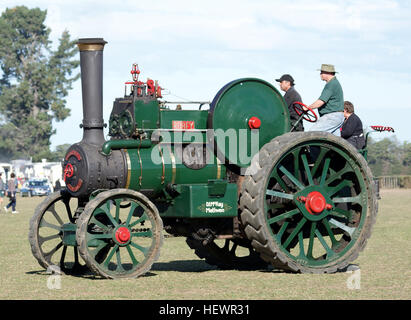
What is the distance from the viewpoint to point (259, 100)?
11.7m

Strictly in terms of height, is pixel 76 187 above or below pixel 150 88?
below

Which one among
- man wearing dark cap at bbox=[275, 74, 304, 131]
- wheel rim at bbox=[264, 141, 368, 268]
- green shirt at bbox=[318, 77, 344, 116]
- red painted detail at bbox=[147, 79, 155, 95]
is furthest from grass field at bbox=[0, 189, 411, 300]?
red painted detail at bbox=[147, 79, 155, 95]

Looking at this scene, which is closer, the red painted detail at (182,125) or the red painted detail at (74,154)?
the red painted detail at (74,154)

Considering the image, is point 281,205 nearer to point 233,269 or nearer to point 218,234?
point 218,234

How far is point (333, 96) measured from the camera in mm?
11875

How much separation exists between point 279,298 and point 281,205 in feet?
8.31

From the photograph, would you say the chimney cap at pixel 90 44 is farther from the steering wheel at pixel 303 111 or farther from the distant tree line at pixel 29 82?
the distant tree line at pixel 29 82

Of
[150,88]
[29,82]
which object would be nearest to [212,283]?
[150,88]

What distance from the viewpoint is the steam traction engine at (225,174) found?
1112 cm

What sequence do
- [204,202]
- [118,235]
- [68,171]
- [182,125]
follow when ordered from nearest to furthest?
[118,235] → [204,202] → [68,171] → [182,125]

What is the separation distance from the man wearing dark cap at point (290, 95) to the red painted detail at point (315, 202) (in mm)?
1346

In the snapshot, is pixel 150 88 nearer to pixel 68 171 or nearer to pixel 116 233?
pixel 68 171

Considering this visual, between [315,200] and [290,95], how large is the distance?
6.56ft

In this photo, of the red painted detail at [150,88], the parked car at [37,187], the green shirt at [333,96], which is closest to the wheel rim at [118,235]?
the red painted detail at [150,88]
